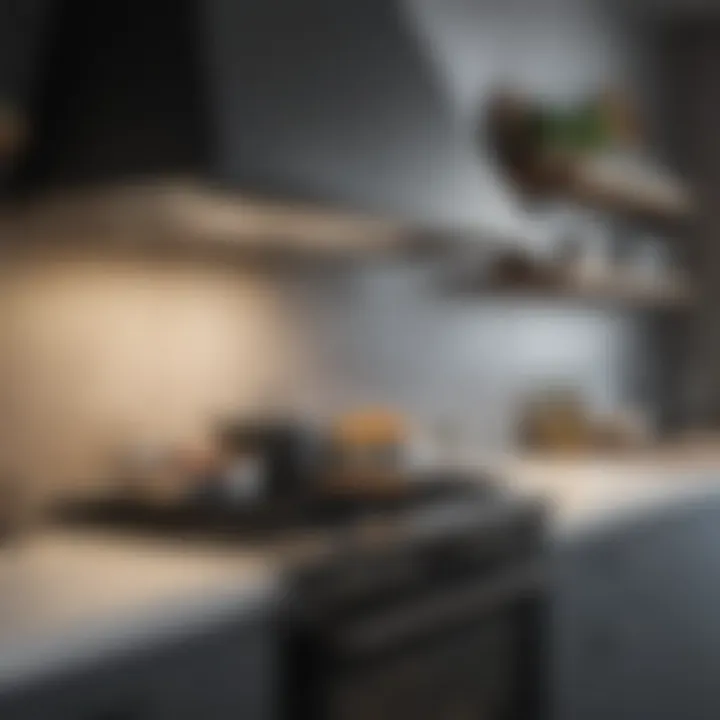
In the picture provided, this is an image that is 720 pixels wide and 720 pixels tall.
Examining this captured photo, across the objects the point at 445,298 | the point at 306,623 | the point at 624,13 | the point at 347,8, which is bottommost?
the point at 306,623

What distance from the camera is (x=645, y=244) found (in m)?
4.83

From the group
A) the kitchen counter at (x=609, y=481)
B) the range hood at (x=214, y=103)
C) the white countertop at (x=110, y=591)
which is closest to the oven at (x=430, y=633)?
the white countertop at (x=110, y=591)

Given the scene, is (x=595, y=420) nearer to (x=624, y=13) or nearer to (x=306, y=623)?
(x=624, y=13)

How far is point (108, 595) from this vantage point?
193cm

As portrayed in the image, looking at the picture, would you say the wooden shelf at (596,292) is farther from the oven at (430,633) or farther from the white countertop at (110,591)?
the white countertop at (110,591)

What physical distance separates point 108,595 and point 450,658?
0.80 metres

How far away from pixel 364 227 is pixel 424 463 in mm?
653

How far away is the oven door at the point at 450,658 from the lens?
2244 millimetres

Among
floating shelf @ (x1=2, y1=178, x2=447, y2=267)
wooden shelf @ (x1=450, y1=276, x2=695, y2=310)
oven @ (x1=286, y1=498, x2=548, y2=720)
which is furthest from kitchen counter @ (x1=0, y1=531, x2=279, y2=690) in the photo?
wooden shelf @ (x1=450, y1=276, x2=695, y2=310)

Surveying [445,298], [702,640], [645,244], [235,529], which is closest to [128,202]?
[235,529]

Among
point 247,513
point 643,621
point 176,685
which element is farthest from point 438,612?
point 643,621

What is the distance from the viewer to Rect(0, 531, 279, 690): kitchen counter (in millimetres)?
1705

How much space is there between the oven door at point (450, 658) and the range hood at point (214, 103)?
78 centimetres

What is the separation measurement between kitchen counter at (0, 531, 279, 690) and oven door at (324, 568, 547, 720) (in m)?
0.24
